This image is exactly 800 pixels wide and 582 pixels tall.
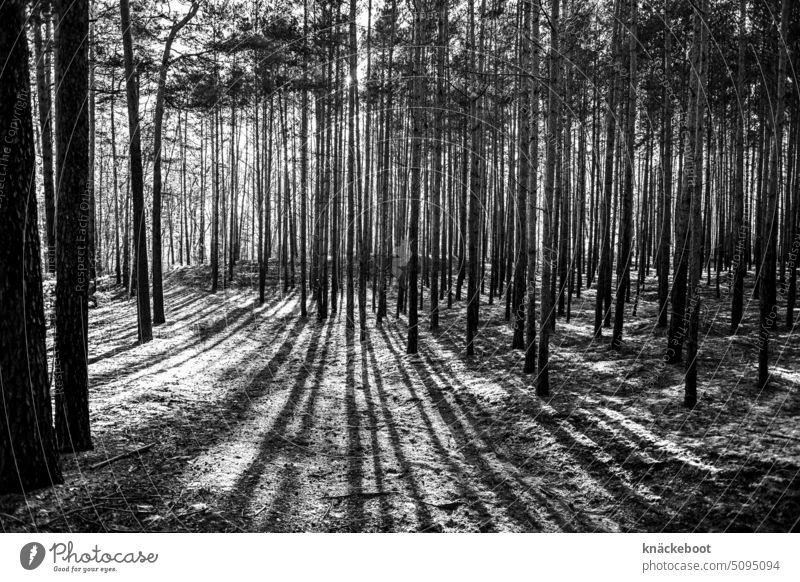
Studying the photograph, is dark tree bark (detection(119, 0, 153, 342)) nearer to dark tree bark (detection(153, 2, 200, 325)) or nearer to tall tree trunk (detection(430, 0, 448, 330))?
dark tree bark (detection(153, 2, 200, 325))

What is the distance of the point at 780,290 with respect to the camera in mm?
16594

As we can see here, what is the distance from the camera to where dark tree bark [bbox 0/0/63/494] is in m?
4.64

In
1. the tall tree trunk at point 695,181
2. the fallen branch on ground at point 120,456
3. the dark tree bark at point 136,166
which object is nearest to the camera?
the fallen branch on ground at point 120,456

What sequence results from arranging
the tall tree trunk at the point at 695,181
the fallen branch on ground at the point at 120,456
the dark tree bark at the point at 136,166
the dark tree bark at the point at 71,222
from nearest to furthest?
the fallen branch on ground at the point at 120,456, the dark tree bark at the point at 71,222, the tall tree trunk at the point at 695,181, the dark tree bark at the point at 136,166

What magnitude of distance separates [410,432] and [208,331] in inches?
408

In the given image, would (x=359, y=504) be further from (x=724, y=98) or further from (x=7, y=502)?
(x=724, y=98)

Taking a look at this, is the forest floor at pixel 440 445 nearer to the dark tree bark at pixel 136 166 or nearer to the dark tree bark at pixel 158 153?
the dark tree bark at pixel 136 166

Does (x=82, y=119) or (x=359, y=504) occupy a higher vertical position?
(x=82, y=119)

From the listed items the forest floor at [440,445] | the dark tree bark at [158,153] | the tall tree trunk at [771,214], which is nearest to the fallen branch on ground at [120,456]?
the forest floor at [440,445]

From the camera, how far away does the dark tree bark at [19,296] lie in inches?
183
